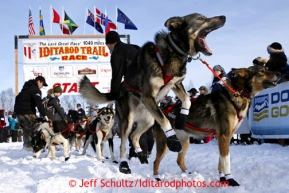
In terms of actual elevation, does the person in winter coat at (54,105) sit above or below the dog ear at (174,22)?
below

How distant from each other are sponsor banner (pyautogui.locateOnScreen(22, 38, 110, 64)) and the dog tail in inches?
500

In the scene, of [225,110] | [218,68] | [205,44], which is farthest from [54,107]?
[205,44]

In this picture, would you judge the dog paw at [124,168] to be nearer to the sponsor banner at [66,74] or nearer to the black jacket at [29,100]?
the black jacket at [29,100]

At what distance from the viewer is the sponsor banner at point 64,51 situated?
54.4 ft

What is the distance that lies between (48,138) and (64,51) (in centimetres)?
964

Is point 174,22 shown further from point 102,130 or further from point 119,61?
point 102,130

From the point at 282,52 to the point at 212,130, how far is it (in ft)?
12.0

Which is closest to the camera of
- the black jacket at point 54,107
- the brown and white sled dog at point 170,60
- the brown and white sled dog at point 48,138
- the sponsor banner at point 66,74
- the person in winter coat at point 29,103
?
the brown and white sled dog at point 170,60

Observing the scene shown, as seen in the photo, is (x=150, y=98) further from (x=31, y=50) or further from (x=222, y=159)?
(x=31, y=50)

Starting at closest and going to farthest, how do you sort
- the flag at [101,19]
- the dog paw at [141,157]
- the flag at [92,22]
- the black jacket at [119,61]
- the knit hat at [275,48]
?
the dog paw at [141,157]
the black jacket at [119,61]
the knit hat at [275,48]
the flag at [101,19]
the flag at [92,22]

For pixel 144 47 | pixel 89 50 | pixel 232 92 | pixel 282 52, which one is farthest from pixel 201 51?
pixel 89 50

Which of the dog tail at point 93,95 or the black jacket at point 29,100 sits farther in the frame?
the black jacket at point 29,100

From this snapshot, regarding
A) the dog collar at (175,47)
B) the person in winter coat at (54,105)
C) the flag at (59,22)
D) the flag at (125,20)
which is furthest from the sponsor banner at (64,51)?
the dog collar at (175,47)

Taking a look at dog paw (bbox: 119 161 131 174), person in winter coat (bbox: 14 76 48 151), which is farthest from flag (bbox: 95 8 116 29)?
dog paw (bbox: 119 161 131 174)
